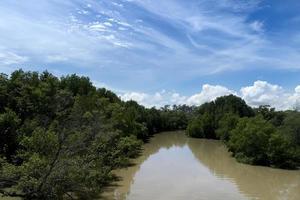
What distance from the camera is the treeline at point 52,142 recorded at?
627 inches

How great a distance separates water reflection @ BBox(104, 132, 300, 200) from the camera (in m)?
28.0

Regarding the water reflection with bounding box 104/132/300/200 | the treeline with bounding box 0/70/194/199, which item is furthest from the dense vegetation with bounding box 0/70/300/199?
the water reflection with bounding box 104/132/300/200

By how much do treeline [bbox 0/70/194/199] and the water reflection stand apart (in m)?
2.32

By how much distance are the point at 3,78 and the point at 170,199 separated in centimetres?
1896

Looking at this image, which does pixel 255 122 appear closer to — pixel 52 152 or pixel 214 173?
pixel 214 173

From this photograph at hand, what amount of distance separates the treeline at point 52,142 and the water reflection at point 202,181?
2323mm

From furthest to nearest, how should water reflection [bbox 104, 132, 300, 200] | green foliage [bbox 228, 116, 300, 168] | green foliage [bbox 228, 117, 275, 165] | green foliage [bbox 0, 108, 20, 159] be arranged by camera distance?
green foliage [bbox 228, 117, 275, 165], green foliage [bbox 228, 116, 300, 168], green foliage [bbox 0, 108, 20, 159], water reflection [bbox 104, 132, 300, 200]

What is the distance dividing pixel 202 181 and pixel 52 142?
58.4 feet

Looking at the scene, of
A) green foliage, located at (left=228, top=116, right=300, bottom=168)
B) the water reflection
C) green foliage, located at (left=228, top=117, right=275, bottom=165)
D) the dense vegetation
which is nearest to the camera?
the dense vegetation

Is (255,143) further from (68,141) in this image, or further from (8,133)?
(68,141)

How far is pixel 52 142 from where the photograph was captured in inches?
742

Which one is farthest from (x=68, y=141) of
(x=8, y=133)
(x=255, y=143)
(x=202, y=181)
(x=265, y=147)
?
(x=255, y=143)

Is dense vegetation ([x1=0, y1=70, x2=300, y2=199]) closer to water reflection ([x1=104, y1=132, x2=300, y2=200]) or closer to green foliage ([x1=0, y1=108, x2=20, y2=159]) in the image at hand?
green foliage ([x1=0, y1=108, x2=20, y2=159])

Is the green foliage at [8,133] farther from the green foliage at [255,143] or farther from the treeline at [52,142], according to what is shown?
the green foliage at [255,143]
